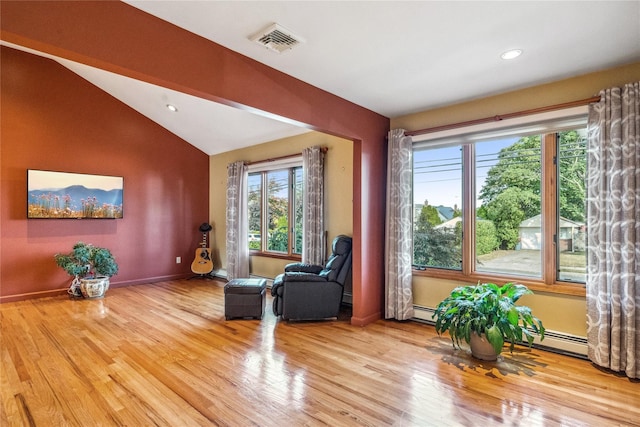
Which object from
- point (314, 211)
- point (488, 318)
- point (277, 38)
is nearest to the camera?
point (277, 38)

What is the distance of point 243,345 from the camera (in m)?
3.31

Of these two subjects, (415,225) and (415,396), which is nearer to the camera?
(415,396)

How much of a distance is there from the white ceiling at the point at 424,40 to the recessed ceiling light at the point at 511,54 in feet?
0.15

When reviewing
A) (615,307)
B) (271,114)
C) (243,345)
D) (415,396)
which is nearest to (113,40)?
(271,114)

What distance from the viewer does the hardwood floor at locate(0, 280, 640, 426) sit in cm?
213

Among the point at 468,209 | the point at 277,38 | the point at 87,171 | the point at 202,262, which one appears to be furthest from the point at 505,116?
the point at 87,171

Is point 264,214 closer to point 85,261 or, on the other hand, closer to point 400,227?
point 85,261

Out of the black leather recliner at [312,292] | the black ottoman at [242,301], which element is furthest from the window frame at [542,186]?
the black ottoman at [242,301]

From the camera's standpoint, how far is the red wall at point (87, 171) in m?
4.89

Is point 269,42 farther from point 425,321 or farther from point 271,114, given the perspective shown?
point 425,321

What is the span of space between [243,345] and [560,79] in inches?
160

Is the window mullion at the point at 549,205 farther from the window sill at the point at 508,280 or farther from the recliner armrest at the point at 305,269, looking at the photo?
the recliner armrest at the point at 305,269

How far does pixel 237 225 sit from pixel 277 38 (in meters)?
4.39

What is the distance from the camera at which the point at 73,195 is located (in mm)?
5402
